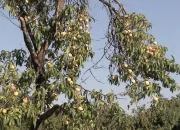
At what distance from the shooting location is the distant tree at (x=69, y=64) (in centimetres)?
455

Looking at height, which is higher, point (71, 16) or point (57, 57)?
point (71, 16)

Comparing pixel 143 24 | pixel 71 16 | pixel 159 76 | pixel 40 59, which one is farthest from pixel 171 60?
pixel 40 59

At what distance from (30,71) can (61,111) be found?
62 centimetres

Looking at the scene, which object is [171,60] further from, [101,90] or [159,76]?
[101,90]

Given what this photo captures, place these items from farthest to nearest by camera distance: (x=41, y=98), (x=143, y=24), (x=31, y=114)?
(x=143, y=24)
(x=41, y=98)
(x=31, y=114)

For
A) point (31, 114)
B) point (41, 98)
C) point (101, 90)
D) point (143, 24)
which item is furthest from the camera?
point (143, 24)

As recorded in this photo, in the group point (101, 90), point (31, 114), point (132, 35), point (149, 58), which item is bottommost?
point (31, 114)

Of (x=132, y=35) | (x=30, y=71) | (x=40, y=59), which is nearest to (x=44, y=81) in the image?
(x=30, y=71)

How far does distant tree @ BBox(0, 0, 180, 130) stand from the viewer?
4.55 metres

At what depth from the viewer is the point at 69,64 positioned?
188 inches

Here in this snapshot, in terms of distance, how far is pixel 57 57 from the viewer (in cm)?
487

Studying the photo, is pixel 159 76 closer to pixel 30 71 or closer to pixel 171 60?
pixel 171 60

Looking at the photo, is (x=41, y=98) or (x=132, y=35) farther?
(x=132, y=35)

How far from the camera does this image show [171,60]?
4.93 m
